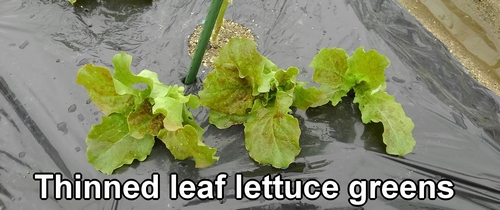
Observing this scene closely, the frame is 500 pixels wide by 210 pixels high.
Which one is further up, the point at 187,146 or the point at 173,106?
the point at 173,106

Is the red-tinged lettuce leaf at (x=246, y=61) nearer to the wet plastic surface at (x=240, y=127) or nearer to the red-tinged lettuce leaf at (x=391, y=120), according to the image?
the wet plastic surface at (x=240, y=127)

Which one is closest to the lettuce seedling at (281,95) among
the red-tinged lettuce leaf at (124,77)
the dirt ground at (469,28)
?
the red-tinged lettuce leaf at (124,77)

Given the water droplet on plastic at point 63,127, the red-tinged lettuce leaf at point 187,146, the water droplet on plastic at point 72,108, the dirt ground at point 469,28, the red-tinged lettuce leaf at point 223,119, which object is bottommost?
the water droplet on plastic at point 63,127

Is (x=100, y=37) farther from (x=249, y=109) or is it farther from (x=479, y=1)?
(x=479, y=1)

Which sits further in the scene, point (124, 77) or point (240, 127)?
point (240, 127)

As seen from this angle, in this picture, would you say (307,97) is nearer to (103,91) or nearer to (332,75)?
(332,75)

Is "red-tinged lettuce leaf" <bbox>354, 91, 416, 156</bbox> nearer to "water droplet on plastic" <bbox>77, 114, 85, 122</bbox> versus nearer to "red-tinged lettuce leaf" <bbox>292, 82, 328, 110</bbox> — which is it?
"red-tinged lettuce leaf" <bbox>292, 82, 328, 110</bbox>

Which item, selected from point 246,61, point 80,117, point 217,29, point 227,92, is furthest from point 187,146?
point 217,29
